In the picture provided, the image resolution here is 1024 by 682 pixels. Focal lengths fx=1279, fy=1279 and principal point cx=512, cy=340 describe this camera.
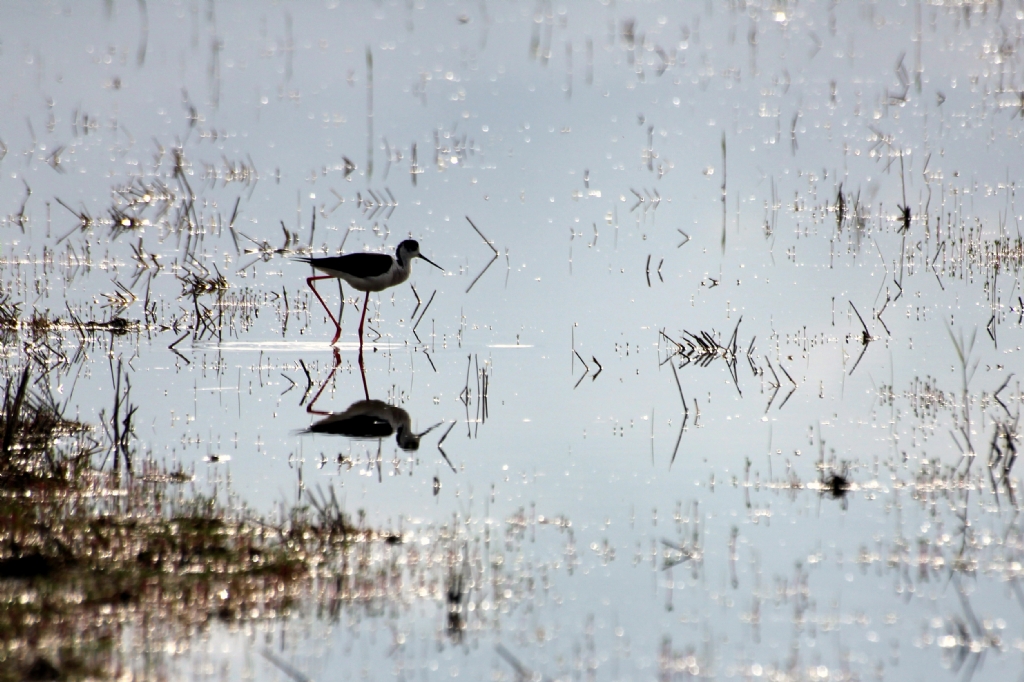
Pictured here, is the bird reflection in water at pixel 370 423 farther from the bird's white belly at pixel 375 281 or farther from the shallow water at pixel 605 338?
the bird's white belly at pixel 375 281

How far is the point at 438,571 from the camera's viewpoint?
214 inches

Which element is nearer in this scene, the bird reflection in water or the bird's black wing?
the bird reflection in water

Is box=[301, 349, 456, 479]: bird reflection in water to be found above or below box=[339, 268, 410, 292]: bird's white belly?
below

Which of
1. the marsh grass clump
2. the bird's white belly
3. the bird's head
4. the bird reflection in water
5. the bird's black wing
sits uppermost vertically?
the bird's head

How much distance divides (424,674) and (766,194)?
14435mm

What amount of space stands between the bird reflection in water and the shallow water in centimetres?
10

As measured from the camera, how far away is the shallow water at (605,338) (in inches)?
196

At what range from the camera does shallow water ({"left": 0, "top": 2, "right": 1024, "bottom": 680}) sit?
4.98 metres

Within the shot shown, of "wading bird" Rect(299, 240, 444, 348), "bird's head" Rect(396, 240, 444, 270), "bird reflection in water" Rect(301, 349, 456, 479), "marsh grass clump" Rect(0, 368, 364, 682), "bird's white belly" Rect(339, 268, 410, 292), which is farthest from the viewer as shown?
"bird's head" Rect(396, 240, 444, 270)

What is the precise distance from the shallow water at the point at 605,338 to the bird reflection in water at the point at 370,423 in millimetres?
104

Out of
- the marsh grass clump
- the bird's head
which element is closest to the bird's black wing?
the bird's head

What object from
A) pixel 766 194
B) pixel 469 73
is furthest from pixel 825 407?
pixel 469 73

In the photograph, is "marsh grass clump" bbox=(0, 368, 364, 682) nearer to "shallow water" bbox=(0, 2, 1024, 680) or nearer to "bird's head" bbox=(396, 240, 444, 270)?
"shallow water" bbox=(0, 2, 1024, 680)

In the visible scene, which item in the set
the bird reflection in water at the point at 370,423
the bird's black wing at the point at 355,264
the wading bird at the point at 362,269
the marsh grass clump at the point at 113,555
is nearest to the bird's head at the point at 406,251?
the wading bird at the point at 362,269
